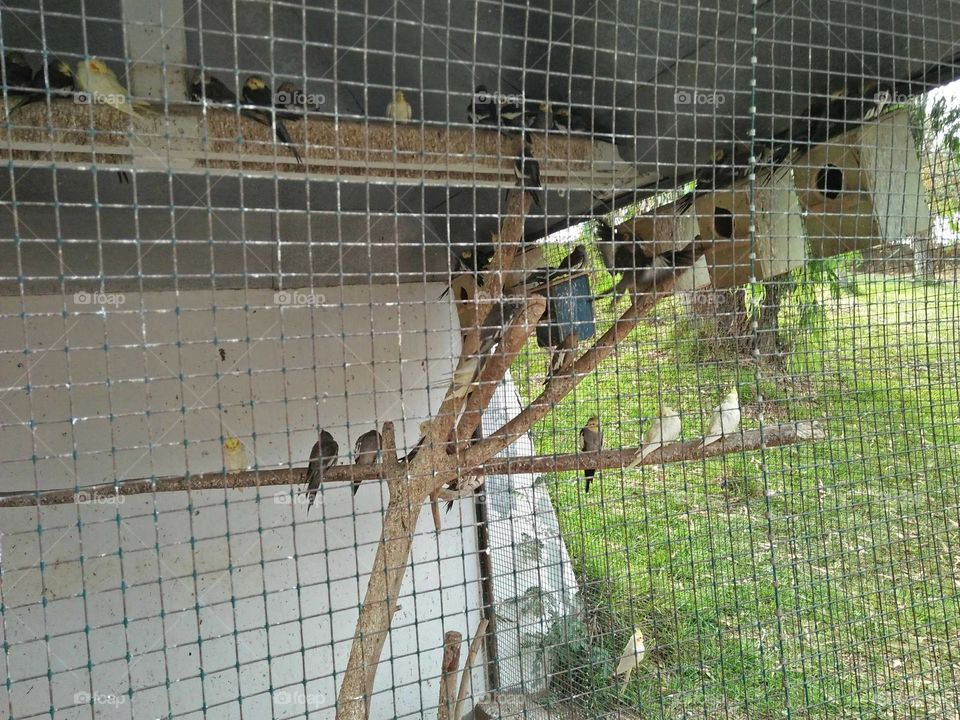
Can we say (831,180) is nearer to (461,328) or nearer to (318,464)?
(461,328)

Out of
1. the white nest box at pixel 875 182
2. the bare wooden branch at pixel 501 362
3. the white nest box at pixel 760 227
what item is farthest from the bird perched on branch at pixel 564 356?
the white nest box at pixel 875 182

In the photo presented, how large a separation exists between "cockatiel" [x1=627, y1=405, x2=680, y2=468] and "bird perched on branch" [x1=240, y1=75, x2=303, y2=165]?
120cm

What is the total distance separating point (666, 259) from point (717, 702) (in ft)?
6.32

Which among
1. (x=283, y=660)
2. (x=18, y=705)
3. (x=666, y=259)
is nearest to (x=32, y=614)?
(x=18, y=705)

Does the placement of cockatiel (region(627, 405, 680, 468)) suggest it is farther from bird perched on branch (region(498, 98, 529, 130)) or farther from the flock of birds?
bird perched on branch (region(498, 98, 529, 130))

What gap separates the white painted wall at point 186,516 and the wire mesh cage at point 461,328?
0.02m

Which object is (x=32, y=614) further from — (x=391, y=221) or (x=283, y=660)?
(x=391, y=221)

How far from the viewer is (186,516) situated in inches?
116

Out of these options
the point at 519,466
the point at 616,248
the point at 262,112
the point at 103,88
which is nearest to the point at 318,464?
the point at 519,466

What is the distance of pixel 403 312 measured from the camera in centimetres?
337

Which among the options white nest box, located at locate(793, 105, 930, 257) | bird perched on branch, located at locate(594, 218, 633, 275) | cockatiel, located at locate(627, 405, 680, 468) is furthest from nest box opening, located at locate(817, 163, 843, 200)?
cockatiel, located at locate(627, 405, 680, 468)

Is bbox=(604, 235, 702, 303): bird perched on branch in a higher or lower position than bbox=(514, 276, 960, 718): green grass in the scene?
higher

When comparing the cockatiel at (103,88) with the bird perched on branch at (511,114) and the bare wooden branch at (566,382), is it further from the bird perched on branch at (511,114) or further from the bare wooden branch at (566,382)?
the bare wooden branch at (566,382)

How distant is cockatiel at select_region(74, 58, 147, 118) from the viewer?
145 cm
